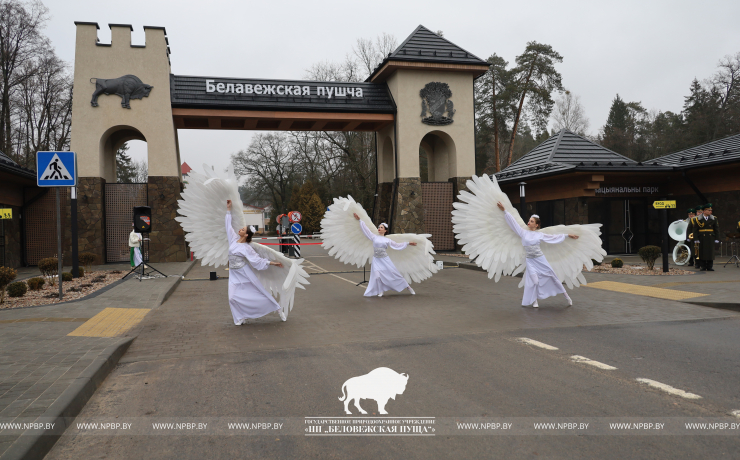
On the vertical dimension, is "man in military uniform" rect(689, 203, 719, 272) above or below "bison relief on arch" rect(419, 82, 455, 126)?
below

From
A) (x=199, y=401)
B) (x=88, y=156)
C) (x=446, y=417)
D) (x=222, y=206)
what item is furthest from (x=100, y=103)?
(x=446, y=417)

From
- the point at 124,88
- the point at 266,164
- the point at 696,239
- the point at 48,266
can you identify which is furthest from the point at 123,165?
the point at 696,239

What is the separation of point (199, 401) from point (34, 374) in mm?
1857

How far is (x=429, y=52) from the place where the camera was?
26000mm

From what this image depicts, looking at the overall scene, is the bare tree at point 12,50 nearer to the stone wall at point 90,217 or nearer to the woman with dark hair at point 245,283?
the stone wall at point 90,217

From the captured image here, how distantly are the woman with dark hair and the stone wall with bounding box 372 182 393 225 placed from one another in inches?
756

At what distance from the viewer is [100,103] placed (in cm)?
2231

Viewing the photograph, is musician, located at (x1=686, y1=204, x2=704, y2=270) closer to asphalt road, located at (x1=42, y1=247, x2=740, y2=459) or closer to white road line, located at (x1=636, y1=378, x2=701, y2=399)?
asphalt road, located at (x1=42, y1=247, x2=740, y2=459)

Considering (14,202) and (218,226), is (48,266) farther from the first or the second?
(14,202)

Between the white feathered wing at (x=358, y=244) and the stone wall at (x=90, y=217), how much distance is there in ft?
46.8

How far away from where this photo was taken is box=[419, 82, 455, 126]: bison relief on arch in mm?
25938

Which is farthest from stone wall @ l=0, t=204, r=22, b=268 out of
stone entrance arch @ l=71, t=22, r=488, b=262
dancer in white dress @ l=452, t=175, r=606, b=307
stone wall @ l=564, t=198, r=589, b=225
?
stone wall @ l=564, t=198, r=589, b=225

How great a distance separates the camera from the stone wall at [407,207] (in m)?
25.6

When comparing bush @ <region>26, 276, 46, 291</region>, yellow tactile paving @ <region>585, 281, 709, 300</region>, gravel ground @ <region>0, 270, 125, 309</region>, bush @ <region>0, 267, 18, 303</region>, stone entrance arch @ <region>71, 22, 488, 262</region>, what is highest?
stone entrance arch @ <region>71, 22, 488, 262</region>
